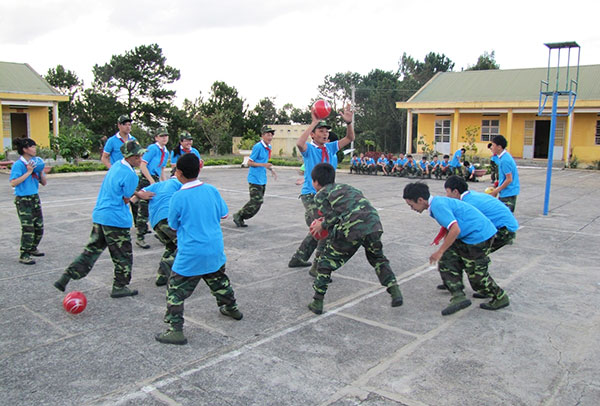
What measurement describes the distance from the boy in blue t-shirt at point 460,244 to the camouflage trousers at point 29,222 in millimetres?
5018

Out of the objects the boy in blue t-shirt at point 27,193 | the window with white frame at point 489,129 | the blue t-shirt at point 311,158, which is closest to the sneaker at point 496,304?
the blue t-shirt at point 311,158

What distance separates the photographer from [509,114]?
29641 mm

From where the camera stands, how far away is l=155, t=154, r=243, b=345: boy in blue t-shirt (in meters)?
4.29

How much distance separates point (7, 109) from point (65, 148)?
949cm

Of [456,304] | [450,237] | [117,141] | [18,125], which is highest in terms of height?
[18,125]

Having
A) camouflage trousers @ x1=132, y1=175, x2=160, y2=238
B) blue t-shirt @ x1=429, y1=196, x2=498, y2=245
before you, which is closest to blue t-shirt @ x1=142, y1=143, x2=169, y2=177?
camouflage trousers @ x1=132, y1=175, x2=160, y2=238

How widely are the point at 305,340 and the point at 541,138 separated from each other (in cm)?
3191

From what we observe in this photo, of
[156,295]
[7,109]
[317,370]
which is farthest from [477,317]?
[7,109]

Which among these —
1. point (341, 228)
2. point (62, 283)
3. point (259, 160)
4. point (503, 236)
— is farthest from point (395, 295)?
point (259, 160)

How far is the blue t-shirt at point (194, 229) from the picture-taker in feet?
14.1

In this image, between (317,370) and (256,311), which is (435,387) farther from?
(256,311)

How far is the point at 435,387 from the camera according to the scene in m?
3.61

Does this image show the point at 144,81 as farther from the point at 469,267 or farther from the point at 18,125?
the point at 469,267

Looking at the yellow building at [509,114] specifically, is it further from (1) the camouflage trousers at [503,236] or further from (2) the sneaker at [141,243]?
(2) the sneaker at [141,243]
